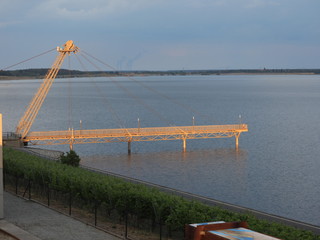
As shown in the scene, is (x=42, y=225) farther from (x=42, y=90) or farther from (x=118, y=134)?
(x=42, y=90)

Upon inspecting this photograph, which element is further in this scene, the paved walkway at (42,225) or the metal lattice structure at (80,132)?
the metal lattice structure at (80,132)

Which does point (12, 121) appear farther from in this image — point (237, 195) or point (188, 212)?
point (188, 212)

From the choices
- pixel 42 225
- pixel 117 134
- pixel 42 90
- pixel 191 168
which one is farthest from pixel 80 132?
pixel 42 225

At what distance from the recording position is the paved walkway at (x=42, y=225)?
21.6m

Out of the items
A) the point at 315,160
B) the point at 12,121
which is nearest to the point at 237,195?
the point at 315,160

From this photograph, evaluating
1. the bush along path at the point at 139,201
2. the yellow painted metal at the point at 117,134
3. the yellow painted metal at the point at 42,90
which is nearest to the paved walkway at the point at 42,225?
the bush along path at the point at 139,201

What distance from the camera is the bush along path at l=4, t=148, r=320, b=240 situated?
20.6m

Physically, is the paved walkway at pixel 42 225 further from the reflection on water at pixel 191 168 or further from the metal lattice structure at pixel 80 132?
the metal lattice structure at pixel 80 132

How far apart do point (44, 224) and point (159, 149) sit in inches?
1902

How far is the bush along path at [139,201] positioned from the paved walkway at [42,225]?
5.37ft

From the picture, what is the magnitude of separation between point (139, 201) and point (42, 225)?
13.5 ft

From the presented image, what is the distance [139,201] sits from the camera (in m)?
24.4

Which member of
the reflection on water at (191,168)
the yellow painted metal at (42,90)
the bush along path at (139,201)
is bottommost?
the reflection on water at (191,168)

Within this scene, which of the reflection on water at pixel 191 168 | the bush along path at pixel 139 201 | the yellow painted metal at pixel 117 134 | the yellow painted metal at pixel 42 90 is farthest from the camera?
the yellow painted metal at pixel 42 90
